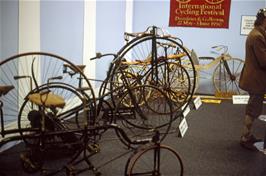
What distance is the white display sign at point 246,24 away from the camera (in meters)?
5.69

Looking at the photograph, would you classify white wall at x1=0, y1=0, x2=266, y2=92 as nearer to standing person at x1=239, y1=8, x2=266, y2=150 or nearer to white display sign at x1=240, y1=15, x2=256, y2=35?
white display sign at x1=240, y1=15, x2=256, y2=35

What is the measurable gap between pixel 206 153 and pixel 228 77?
263 centimetres

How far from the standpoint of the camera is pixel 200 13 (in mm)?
5707

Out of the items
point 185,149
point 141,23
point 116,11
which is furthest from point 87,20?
point 185,149

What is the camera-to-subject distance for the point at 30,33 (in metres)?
3.41

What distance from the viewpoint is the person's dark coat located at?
10.3ft

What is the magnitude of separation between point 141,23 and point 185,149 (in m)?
3.16

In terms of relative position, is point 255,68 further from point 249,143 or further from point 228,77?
point 228,77

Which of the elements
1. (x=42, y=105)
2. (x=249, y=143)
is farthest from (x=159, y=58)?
(x=42, y=105)

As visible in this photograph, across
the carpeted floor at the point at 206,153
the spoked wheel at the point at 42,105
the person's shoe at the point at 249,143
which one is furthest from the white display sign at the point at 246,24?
the spoked wheel at the point at 42,105

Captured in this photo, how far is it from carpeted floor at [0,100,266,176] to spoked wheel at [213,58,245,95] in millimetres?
1332

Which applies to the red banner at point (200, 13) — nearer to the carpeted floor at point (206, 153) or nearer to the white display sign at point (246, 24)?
the white display sign at point (246, 24)

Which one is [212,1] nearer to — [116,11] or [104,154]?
[116,11]

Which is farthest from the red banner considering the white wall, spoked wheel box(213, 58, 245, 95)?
spoked wheel box(213, 58, 245, 95)
